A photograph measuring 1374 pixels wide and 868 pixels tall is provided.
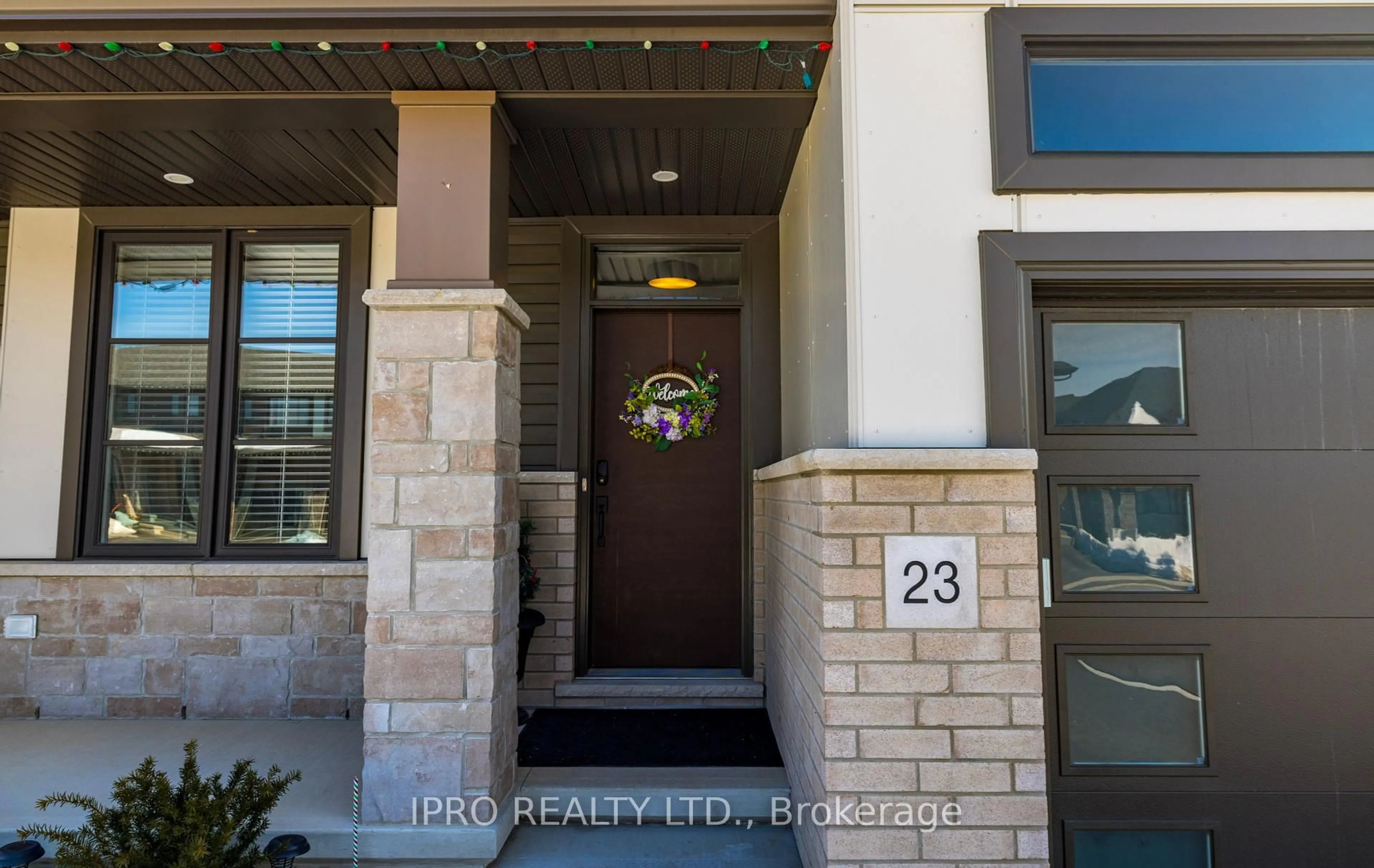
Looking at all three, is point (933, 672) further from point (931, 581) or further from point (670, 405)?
point (670, 405)

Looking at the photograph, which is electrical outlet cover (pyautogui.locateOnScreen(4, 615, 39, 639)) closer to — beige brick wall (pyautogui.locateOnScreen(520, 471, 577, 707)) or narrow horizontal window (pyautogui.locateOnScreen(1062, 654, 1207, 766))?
beige brick wall (pyautogui.locateOnScreen(520, 471, 577, 707))

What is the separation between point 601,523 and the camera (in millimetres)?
4113

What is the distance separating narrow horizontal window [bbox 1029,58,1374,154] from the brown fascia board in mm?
791

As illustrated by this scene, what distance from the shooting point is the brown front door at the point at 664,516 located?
4074 mm

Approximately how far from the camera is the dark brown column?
263 cm

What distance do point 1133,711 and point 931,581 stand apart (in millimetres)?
844

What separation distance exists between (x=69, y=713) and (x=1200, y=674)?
4828 mm

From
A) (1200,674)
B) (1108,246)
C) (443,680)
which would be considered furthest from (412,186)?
(1200,674)

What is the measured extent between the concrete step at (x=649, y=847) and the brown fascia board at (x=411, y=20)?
2762mm

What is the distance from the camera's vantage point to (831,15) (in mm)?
2424

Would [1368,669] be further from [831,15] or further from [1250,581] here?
[831,15]

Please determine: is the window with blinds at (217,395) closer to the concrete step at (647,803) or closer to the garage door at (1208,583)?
the concrete step at (647,803)

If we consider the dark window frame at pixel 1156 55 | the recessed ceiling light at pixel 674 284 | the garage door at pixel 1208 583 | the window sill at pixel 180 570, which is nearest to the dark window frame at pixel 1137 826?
the garage door at pixel 1208 583

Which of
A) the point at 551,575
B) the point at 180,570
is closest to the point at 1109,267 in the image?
the point at 551,575
